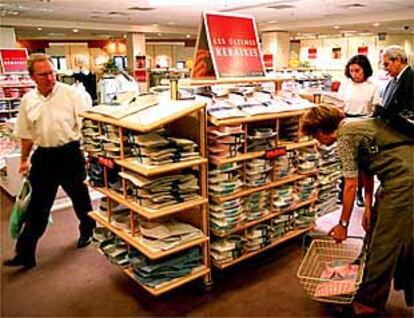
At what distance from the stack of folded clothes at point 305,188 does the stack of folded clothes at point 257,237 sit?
1.44ft

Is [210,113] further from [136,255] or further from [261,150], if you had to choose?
[136,255]

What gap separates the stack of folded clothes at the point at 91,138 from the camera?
115 inches

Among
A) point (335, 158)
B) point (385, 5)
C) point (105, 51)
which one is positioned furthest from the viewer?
point (105, 51)

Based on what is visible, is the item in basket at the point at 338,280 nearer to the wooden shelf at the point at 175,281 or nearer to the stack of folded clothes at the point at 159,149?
the wooden shelf at the point at 175,281

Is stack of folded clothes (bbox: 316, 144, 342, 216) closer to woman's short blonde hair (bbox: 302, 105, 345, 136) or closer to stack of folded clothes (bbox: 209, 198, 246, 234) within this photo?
stack of folded clothes (bbox: 209, 198, 246, 234)

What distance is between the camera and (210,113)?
265 centimetres

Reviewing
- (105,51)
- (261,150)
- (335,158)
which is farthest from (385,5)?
(105,51)

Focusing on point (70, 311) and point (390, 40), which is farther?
point (390, 40)

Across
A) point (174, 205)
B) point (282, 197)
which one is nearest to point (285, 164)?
point (282, 197)

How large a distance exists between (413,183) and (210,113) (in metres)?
1.24

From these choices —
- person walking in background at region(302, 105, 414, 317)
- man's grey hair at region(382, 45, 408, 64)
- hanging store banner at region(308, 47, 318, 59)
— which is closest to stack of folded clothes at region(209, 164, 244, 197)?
person walking in background at region(302, 105, 414, 317)

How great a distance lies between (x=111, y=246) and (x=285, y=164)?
4.71 feet

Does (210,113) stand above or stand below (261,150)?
above

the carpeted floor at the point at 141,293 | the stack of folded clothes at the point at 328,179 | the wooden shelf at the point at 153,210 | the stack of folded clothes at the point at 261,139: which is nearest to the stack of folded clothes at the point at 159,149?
the wooden shelf at the point at 153,210
